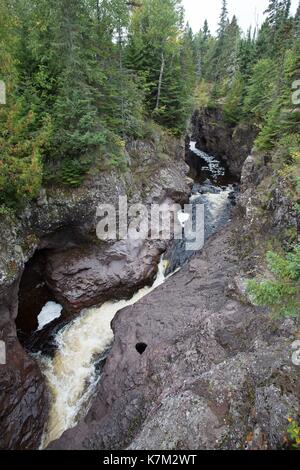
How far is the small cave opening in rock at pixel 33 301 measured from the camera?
1426cm

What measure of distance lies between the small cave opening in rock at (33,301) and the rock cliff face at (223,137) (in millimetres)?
25814

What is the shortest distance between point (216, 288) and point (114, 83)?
554 inches

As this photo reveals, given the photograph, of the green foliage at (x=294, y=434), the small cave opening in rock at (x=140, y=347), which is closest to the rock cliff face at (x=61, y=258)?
the small cave opening in rock at (x=140, y=347)

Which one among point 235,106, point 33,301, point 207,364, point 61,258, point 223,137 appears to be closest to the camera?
point 207,364

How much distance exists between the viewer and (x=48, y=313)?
15594 millimetres

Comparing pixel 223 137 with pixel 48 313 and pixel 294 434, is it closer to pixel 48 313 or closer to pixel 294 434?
pixel 48 313

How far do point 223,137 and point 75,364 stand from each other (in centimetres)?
3562

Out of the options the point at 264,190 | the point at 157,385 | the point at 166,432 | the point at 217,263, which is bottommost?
the point at 157,385

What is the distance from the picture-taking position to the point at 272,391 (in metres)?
6.98

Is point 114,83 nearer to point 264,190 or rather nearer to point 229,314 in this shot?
point 264,190

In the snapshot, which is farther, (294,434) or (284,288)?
(284,288)

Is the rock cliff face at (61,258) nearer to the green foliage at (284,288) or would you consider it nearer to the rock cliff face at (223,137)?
the green foliage at (284,288)

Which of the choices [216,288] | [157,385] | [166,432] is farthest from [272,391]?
[216,288]

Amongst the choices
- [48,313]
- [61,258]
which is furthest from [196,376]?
[61,258]
